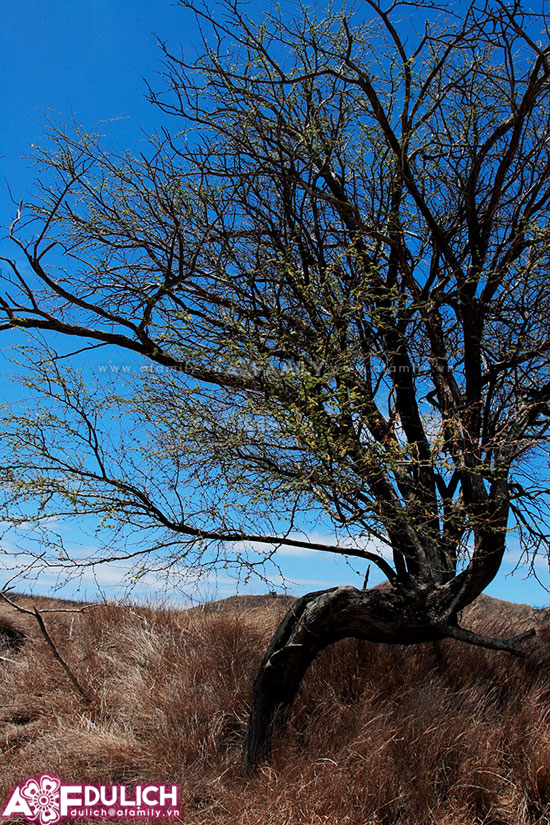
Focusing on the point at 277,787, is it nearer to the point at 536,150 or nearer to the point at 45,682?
the point at 45,682

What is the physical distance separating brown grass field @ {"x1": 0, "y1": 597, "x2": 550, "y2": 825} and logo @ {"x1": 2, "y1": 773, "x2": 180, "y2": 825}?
11 centimetres

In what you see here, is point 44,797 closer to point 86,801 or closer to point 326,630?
point 86,801

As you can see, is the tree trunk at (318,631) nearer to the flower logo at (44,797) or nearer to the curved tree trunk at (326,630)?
the curved tree trunk at (326,630)

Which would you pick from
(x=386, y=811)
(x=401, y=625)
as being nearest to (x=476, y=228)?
(x=401, y=625)

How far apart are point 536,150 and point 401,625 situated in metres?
5.13

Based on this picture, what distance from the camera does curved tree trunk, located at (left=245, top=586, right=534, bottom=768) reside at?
532cm

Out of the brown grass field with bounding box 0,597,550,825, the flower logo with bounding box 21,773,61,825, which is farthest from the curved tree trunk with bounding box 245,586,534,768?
the flower logo with bounding box 21,773,61,825

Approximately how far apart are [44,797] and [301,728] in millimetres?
2221

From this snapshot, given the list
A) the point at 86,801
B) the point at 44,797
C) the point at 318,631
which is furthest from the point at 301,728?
the point at 44,797

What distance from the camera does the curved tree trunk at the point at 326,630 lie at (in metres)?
5.32

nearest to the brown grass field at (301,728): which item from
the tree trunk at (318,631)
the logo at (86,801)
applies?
the logo at (86,801)

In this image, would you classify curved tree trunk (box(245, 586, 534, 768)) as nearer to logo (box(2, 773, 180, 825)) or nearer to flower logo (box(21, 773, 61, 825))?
logo (box(2, 773, 180, 825))

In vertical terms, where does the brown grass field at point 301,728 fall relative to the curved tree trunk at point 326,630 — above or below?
below

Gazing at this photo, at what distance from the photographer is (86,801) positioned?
489 cm
